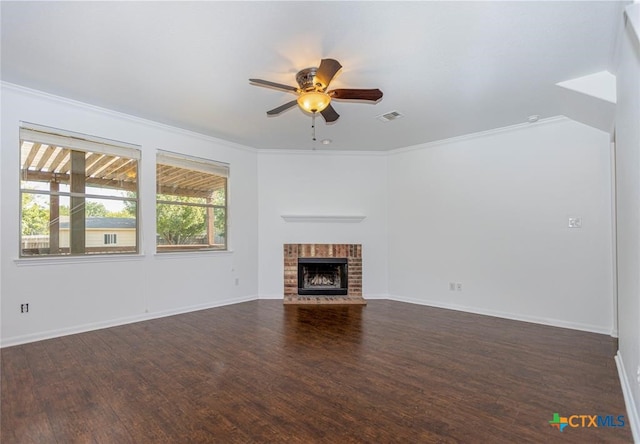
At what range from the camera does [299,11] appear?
2176mm

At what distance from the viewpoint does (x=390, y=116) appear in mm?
4160

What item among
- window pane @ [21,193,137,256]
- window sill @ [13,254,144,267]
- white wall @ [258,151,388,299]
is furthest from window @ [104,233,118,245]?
white wall @ [258,151,388,299]

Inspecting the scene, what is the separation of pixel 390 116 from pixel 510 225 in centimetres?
232

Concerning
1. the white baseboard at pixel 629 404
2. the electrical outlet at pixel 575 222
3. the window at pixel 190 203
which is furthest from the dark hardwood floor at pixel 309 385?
the window at pixel 190 203

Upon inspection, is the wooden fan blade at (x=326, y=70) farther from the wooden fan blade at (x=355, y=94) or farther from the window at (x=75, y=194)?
the window at (x=75, y=194)

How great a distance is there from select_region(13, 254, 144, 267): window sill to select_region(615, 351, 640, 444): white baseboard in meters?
5.02

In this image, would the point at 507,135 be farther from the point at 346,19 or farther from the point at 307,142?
the point at 346,19

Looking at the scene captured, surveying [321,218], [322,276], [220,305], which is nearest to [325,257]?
[322,276]

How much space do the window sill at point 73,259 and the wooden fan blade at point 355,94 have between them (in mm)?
3375

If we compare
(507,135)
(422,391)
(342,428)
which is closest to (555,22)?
(507,135)

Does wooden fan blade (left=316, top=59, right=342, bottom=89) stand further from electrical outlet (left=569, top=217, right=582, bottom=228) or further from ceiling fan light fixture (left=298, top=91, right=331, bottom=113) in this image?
electrical outlet (left=569, top=217, right=582, bottom=228)

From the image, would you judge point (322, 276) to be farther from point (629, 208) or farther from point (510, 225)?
point (629, 208)

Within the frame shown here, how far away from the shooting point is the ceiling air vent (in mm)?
4059

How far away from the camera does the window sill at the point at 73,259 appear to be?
11.2 ft
